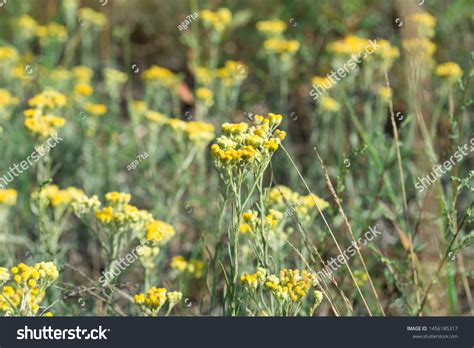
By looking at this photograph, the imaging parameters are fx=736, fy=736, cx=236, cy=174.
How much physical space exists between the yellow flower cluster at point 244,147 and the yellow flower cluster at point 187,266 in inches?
27.8

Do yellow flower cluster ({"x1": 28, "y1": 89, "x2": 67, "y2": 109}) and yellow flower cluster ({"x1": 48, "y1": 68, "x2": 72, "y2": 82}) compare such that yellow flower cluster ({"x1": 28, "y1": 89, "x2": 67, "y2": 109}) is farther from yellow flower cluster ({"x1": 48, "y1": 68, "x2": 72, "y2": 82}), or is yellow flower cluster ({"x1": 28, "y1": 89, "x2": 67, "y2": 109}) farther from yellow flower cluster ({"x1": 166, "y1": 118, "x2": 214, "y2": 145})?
yellow flower cluster ({"x1": 48, "y1": 68, "x2": 72, "y2": 82})

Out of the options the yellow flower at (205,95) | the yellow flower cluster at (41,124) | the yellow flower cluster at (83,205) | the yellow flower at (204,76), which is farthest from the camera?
the yellow flower at (204,76)

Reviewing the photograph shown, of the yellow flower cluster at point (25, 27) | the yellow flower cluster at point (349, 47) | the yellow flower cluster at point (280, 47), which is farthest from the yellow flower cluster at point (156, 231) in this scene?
the yellow flower cluster at point (25, 27)

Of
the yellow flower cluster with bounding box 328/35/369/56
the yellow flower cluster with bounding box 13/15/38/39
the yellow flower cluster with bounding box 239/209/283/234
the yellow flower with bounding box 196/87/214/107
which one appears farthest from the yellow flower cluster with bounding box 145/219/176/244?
the yellow flower cluster with bounding box 13/15/38/39

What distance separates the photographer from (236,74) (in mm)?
3941

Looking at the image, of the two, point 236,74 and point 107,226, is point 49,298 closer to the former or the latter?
point 107,226

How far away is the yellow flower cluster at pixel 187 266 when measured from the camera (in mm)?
2746

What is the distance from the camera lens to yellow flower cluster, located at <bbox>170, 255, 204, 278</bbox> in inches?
108

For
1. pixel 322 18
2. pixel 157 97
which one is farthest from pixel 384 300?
pixel 322 18

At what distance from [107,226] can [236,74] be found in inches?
64.1

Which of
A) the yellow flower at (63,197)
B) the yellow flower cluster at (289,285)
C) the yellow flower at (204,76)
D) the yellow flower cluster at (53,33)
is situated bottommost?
the yellow flower cluster at (289,285)

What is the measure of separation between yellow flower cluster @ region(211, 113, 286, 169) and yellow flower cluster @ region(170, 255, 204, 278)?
0.71 metres

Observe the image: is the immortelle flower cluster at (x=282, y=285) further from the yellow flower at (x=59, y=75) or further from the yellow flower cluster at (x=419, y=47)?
the yellow flower at (x=59, y=75)

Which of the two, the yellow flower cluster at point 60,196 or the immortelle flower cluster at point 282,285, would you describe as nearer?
the immortelle flower cluster at point 282,285
